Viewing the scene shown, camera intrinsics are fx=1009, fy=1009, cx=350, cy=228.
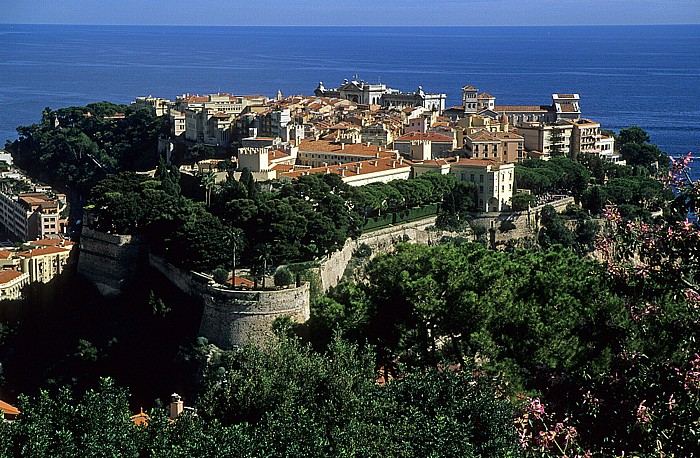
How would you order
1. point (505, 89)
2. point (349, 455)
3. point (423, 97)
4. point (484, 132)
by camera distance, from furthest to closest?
point (505, 89) < point (423, 97) < point (484, 132) < point (349, 455)

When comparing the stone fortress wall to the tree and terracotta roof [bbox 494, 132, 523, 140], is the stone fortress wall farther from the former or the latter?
the tree

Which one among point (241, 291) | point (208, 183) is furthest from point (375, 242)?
point (241, 291)

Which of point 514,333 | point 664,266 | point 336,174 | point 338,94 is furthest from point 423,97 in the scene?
point 664,266

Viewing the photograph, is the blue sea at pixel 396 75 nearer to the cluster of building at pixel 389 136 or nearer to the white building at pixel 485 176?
the cluster of building at pixel 389 136

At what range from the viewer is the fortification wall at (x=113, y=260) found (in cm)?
2694

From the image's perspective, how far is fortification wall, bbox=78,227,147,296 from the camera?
26.9m

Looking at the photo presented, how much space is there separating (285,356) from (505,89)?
8331 centimetres

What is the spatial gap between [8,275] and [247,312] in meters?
11.4

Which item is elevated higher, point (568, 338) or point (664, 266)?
point (664, 266)

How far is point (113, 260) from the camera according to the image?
1073 inches

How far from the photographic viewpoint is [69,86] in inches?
4094

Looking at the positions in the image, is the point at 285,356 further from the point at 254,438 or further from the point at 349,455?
the point at 349,455

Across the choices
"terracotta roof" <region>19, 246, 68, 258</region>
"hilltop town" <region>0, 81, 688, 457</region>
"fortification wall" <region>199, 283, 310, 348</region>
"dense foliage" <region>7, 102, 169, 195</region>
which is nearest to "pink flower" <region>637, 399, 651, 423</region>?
"hilltop town" <region>0, 81, 688, 457</region>

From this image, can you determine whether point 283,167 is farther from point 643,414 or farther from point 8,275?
point 643,414
